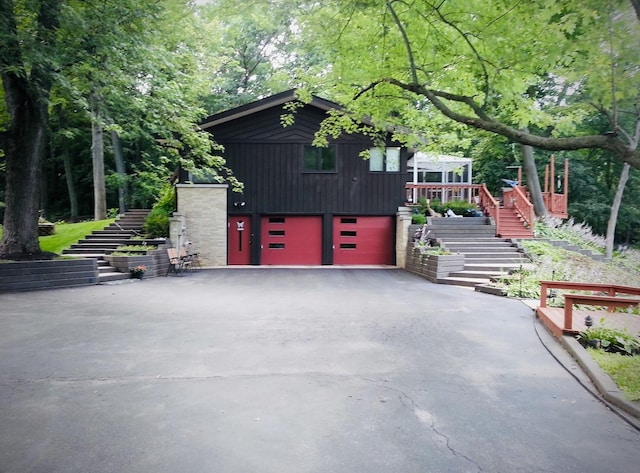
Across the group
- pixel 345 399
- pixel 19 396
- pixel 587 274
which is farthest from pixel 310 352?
pixel 587 274

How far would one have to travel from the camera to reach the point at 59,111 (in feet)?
84.9

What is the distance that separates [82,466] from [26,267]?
10.2 meters

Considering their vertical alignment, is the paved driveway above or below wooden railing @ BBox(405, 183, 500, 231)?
below

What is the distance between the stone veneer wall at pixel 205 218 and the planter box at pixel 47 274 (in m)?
5.42

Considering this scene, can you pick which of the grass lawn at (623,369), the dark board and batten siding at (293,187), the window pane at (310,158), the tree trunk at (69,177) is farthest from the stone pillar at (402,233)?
the tree trunk at (69,177)

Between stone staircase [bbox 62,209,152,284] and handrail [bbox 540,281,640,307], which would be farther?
stone staircase [bbox 62,209,152,284]

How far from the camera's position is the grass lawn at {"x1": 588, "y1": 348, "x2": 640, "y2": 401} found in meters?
4.68

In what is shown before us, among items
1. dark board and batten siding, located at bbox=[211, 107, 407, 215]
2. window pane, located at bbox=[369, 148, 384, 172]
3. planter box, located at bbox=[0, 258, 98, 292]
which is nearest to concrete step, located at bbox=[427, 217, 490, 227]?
dark board and batten siding, located at bbox=[211, 107, 407, 215]

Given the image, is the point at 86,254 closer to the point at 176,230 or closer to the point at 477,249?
the point at 176,230

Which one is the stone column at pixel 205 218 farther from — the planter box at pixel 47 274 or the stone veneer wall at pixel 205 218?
the planter box at pixel 47 274

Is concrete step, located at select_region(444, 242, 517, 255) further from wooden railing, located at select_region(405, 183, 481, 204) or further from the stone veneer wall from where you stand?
the stone veneer wall

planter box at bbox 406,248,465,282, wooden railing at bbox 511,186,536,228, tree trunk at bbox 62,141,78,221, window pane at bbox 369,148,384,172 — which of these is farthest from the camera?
tree trunk at bbox 62,141,78,221

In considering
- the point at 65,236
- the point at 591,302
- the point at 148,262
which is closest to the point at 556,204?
the point at 591,302

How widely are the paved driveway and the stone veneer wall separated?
362 inches
